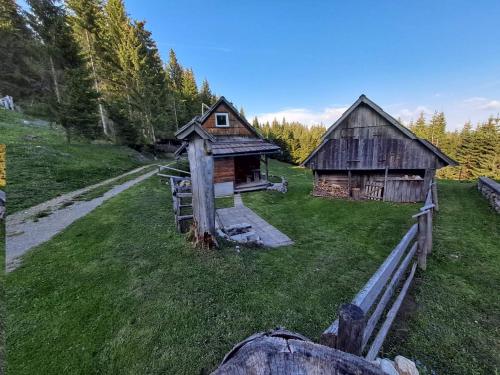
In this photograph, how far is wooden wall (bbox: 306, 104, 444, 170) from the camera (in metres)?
13.7

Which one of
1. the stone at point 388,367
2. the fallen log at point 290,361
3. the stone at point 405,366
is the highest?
the fallen log at point 290,361

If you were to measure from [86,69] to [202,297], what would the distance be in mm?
25986

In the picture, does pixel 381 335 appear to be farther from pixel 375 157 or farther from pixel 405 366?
pixel 375 157

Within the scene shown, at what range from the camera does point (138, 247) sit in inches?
295

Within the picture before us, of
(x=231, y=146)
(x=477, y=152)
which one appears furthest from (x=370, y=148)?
(x=477, y=152)

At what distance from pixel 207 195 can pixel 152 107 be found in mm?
29731

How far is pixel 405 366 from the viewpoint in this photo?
10.7ft

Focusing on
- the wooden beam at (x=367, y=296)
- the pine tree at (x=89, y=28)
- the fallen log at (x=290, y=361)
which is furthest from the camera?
the pine tree at (x=89, y=28)

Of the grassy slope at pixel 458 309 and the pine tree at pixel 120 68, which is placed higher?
the pine tree at pixel 120 68

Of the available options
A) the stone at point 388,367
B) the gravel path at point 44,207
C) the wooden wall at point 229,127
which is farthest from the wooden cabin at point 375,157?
the gravel path at point 44,207

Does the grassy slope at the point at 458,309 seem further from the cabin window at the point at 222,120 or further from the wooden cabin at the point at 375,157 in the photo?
the cabin window at the point at 222,120

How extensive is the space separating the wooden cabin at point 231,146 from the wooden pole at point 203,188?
9019 millimetres

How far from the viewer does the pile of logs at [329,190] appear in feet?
53.7

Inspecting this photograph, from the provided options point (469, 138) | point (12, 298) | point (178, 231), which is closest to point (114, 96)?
point (178, 231)
